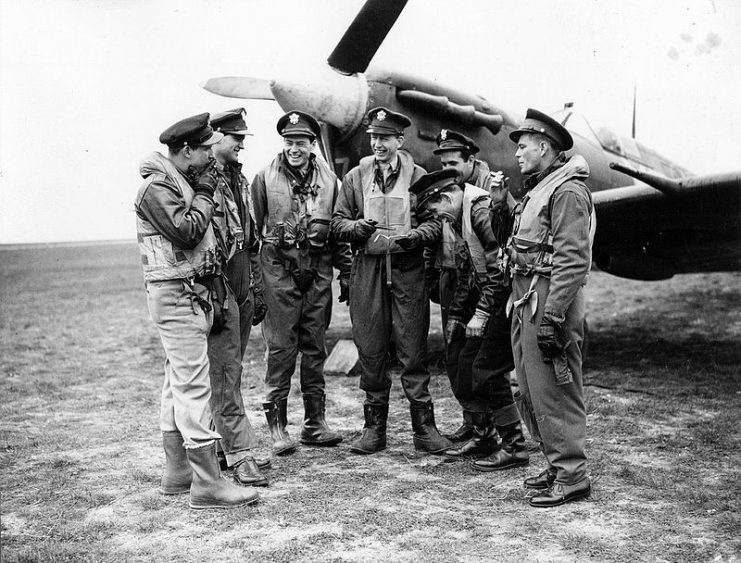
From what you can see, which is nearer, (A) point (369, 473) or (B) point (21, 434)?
(A) point (369, 473)

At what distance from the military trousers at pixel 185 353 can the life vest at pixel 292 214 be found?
1.23m

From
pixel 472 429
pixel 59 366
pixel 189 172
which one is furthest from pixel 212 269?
pixel 59 366

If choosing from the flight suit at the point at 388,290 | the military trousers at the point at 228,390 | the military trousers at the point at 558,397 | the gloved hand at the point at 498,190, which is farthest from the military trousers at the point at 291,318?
the military trousers at the point at 558,397

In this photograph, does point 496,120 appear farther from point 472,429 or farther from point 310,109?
point 472,429

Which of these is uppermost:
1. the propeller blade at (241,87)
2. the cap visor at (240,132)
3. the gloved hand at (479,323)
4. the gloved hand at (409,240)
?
the propeller blade at (241,87)

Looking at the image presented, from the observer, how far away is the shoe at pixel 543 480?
13.0ft

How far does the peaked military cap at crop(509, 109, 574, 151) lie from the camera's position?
3.95 meters

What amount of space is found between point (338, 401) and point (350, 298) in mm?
1680

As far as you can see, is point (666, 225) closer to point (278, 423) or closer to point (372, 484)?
point (278, 423)

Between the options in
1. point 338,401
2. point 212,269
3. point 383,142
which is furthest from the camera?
point 338,401

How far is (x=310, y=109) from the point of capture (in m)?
6.30

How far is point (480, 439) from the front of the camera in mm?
4652

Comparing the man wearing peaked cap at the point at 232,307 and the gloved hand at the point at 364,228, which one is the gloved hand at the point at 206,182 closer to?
the man wearing peaked cap at the point at 232,307

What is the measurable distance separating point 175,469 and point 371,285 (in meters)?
1.72
